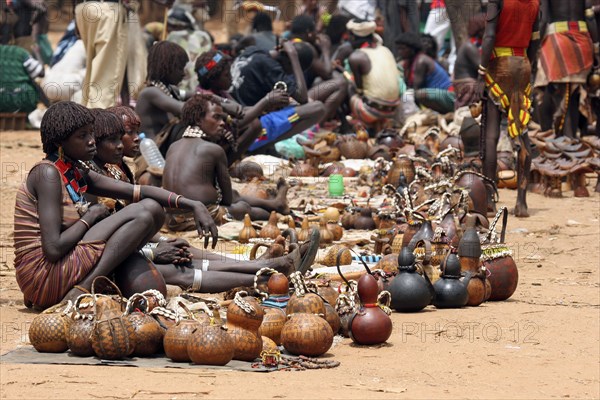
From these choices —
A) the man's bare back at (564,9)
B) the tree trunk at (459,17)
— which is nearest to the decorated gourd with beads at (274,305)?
the man's bare back at (564,9)

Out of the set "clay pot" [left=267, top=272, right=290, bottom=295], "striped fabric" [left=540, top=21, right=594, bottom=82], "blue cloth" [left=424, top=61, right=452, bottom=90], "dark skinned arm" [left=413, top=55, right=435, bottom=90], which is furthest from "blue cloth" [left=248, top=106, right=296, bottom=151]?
"clay pot" [left=267, top=272, right=290, bottom=295]

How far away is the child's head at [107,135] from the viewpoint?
22.3 feet

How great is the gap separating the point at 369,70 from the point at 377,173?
3866 millimetres

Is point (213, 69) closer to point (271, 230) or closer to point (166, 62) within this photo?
point (166, 62)

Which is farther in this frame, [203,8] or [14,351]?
[203,8]

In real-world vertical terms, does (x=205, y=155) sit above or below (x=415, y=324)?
above

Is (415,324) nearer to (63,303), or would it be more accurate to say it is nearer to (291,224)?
(63,303)

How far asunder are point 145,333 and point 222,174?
3955mm

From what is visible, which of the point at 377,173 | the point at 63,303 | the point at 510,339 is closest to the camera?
the point at 63,303

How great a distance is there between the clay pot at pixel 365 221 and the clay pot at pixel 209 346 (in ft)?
15.6

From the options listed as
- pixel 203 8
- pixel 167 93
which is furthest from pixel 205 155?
pixel 203 8

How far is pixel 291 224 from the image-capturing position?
9227 mm

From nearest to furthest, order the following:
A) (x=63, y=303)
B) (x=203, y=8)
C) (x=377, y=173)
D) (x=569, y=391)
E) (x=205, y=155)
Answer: (x=569, y=391), (x=63, y=303), (x=205, y=155), (x=377, y=173), (x=203, y=8)

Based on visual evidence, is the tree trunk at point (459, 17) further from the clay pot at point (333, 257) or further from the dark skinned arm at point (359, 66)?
the clay pot at point (333, 257)
